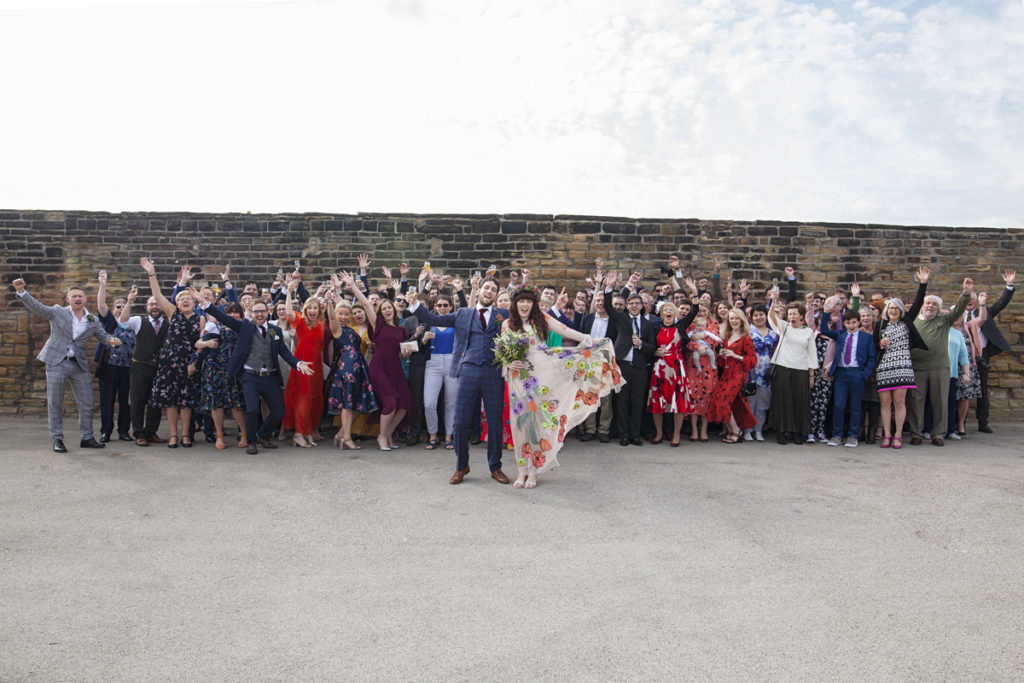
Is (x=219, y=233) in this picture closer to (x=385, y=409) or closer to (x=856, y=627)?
(x=385, y=409)

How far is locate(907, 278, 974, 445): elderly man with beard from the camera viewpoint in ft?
28.8

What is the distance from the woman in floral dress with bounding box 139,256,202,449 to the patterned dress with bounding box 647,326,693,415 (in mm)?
5339

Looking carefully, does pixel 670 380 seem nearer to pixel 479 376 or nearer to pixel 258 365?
pixel 479 376

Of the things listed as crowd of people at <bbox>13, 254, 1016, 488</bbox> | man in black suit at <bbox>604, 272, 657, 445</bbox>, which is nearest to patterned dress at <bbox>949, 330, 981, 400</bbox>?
crowd of people at <bbox>13, 254, 1016, 488</bbox>

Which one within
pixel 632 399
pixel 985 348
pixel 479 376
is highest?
pixel 985 348

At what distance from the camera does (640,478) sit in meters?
6.67

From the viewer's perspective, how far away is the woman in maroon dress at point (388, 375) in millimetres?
8164

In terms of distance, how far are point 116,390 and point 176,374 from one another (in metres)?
1.32

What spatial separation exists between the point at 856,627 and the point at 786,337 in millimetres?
5722

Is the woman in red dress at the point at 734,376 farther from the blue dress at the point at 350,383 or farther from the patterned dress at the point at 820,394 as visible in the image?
the blue dress at the point at 350,383

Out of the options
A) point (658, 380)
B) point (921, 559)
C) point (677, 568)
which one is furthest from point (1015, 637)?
point (658, 380)

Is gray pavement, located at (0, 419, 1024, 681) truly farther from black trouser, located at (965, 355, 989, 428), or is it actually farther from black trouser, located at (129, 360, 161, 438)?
black trouser, located at (965, 355, 989, 428)

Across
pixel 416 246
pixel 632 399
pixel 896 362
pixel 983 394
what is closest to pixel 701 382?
pixel 632 399

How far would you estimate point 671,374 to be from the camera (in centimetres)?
855
